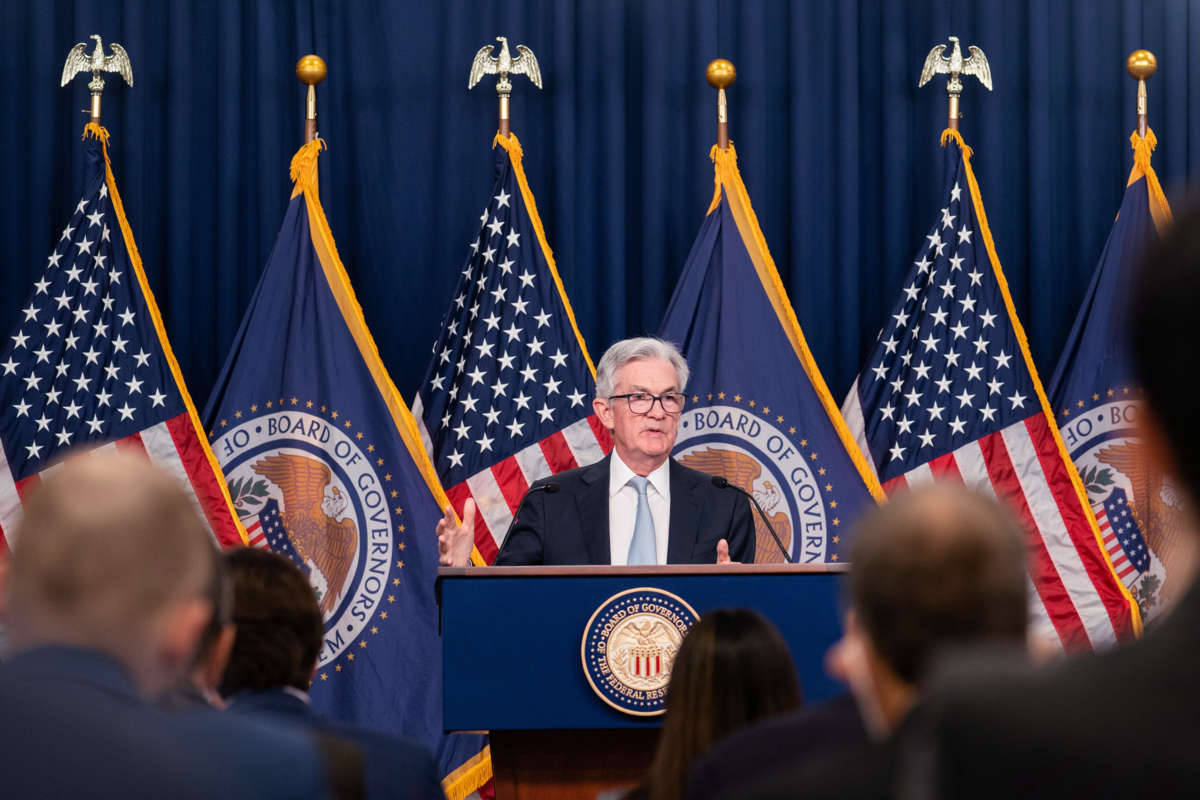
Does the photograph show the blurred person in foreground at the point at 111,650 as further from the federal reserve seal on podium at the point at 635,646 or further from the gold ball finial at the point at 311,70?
the gold ball finial at the point at 311,70

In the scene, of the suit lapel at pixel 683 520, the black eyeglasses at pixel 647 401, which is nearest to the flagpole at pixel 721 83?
the black eyeglasses at pixel 647 401

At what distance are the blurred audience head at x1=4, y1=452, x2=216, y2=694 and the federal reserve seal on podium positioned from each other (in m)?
2.19

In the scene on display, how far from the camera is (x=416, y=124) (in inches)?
262

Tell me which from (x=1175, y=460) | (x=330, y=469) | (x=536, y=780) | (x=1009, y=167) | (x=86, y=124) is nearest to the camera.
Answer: (x=1175, y=460)

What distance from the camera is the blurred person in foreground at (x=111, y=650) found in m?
1.09

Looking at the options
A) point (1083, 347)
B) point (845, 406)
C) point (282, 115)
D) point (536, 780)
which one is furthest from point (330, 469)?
point (1083, 347)

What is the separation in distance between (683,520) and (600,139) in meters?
2.90

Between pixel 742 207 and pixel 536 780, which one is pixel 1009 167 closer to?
pixel 742 207

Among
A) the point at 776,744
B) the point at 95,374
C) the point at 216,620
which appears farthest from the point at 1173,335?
the point at 95,374

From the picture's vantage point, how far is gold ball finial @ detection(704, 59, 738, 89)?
245 inches

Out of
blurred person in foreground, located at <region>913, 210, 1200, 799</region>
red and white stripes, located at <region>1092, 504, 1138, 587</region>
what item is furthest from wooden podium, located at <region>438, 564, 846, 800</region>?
red and white stripes, located at <region>1092, 504, 1138, 587</region>

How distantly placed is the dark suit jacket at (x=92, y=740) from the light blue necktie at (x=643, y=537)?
321 centimetres

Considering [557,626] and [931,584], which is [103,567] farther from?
[557,626]

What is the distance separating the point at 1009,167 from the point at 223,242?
3.84m
